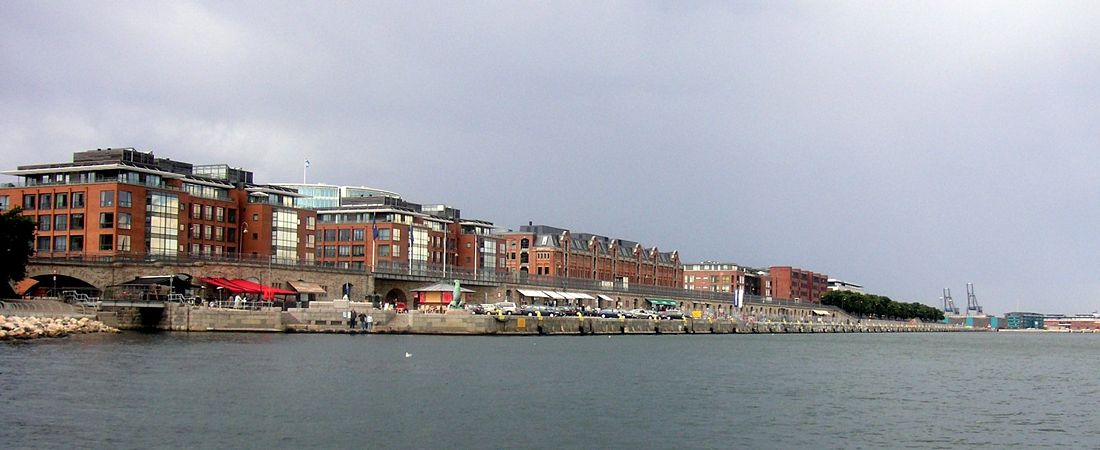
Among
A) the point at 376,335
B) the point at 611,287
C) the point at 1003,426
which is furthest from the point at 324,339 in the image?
the point at 611,287

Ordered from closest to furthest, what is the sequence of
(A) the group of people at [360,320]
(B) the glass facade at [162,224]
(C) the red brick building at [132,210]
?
1. (A) the group of people at [360,320]
2. (C) the red brick building at [132,210]
3. (B) the glass facade at [162,224]

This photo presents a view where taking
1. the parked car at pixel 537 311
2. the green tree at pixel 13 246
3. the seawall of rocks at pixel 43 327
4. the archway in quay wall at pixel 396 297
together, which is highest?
the green tree at pixel 13 246

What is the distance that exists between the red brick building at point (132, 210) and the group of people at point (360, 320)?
1925cm

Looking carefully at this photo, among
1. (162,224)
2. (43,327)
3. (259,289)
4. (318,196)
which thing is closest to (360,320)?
(259,289)

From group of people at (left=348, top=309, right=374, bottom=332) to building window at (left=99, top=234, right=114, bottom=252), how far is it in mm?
28953

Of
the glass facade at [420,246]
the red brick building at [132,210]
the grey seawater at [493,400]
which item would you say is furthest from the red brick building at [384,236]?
the grey seawater at [493,400]

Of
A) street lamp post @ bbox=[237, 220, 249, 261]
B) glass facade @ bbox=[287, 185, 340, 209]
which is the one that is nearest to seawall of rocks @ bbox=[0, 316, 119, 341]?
street lamp post @ bbox=[237, 220, 249, 261]

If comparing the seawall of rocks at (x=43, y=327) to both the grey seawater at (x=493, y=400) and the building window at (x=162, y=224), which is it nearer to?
the grey seawater at (x=493, y=400)

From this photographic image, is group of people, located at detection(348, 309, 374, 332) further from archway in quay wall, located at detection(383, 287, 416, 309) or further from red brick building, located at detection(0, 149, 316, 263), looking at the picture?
archway in quay wall, located at detection(383, 287, 416, 309)

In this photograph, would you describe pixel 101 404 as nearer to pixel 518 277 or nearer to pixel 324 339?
pixel 324 339

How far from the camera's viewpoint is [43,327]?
275ft

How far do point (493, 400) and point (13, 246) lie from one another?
→ 5766cm

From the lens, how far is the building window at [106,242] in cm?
11150

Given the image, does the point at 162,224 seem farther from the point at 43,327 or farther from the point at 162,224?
the point at 43,327
